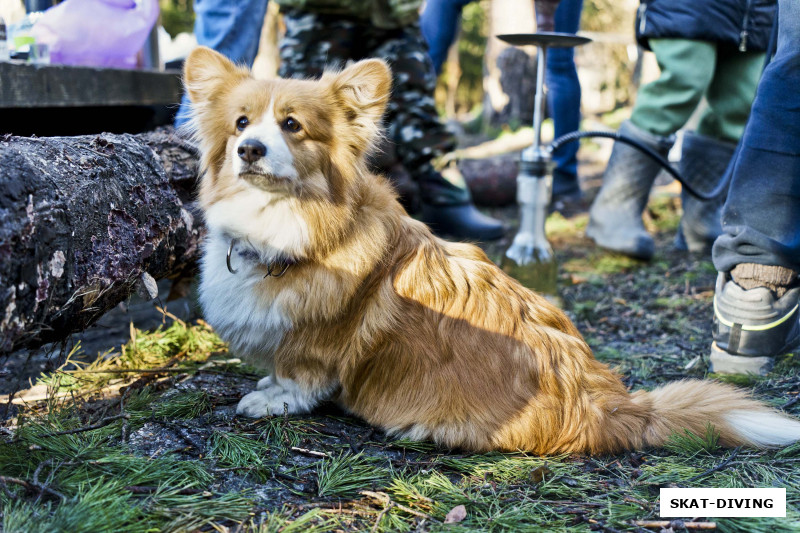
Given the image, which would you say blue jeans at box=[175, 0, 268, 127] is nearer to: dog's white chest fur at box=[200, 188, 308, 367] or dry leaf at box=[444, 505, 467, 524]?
dog's white chest fur at box=[200, 188, 308, 367]

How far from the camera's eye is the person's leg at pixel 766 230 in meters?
2.72

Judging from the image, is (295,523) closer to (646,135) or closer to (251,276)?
(251,276)

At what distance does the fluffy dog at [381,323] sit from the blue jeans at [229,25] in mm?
1280

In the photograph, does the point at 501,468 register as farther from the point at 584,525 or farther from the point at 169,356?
the point at 169,356

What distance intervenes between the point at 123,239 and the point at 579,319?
97.4 inches

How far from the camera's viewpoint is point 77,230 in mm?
2088

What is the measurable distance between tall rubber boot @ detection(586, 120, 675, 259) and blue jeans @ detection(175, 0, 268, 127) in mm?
2487

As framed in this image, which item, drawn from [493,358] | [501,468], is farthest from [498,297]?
[501,468]

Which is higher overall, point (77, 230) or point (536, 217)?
point (77, 230)

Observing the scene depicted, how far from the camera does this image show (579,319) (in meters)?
3.84

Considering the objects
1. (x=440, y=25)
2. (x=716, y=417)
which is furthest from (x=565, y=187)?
(x=716, y=417)

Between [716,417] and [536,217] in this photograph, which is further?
[536,217]

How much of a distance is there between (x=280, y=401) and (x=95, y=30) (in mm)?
2846

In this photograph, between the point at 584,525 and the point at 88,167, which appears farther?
the point at 88,167
